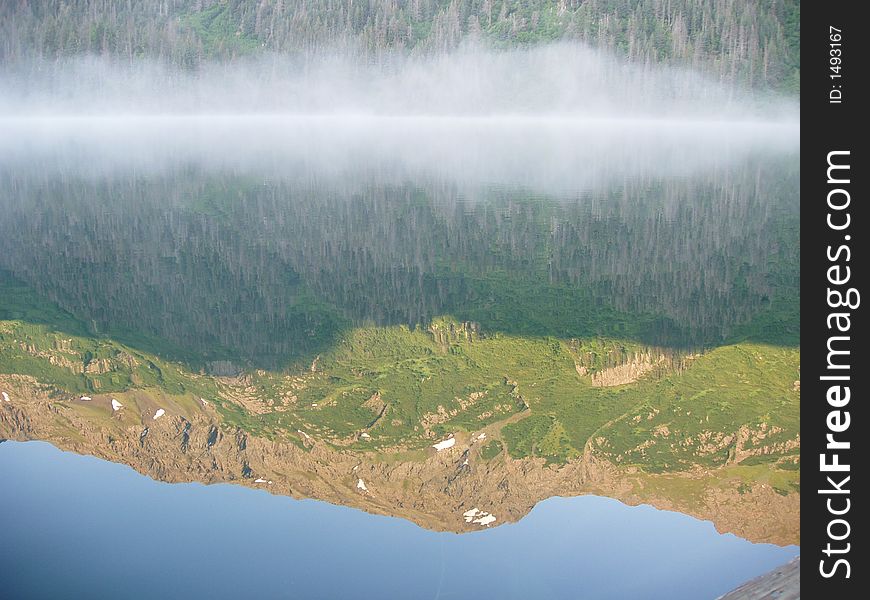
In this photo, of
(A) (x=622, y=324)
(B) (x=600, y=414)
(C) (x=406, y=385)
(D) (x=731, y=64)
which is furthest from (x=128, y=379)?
(D) (x=731, y=64)

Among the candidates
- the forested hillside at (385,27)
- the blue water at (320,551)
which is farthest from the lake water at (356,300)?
the forested hillside at (385,27)

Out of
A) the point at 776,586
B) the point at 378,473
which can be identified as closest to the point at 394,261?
the point at 378,473

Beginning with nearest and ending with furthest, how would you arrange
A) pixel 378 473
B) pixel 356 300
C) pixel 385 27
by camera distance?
pixel 378 473, pixel 356 300, pixel 385 27

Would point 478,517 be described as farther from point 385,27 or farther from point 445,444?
point 385,27

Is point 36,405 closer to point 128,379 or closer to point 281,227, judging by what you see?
point 128,379

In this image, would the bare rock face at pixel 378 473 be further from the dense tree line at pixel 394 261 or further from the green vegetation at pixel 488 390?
the dense tree line at pixel 394 261
